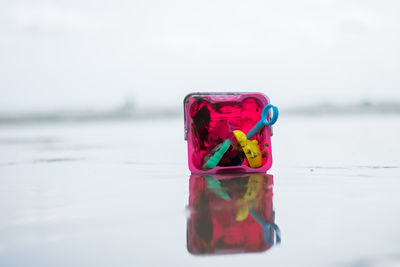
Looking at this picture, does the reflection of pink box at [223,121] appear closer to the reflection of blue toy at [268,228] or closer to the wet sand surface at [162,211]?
the wet sand surface at [162,211]

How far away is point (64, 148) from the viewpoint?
105 inches

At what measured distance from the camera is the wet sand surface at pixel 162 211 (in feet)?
2.73

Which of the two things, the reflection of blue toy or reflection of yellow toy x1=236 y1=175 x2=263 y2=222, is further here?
reflection of yellow toy x1=236 y1=175 x2=263 y2=222

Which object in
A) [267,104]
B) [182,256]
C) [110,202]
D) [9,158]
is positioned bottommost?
[182,256]

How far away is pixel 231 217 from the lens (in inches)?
42.3

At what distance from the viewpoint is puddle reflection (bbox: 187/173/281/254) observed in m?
0.90

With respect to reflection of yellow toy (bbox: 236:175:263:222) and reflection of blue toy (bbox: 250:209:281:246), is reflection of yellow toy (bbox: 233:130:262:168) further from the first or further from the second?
reflection of blue toy (bbox: 250:209:281:246)

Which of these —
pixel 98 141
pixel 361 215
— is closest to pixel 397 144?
pixel 361 215

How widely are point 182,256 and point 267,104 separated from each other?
1084mm

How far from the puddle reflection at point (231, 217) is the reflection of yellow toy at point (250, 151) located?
0.15m

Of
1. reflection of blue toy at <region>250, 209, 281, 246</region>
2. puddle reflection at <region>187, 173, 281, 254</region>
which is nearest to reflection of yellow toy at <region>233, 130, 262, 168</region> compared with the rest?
puddle reflection at <region>187, 173, 281, 254</region>

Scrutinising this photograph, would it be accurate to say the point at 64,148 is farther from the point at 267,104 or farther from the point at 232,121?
the point at 267,104

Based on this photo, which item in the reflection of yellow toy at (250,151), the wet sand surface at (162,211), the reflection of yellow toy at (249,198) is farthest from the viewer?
the reflection of yellow toy at (250,151)

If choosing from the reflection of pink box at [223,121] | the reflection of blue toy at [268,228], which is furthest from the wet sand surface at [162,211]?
the reflection of pink box at [223,121]
